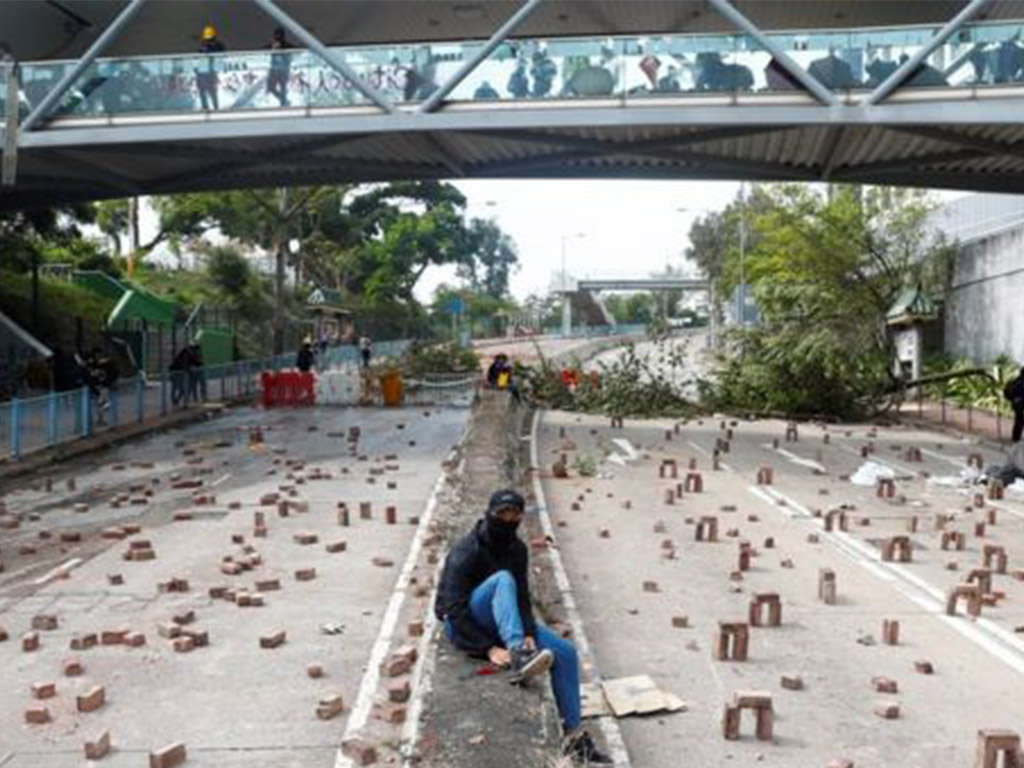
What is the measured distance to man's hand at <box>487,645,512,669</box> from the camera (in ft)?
19.0

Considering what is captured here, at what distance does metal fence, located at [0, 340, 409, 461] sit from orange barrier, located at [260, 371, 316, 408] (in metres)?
1.23

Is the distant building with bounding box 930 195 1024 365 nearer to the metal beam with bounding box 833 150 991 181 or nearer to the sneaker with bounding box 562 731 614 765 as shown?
the metal beam with bounding box 833 150 991 181

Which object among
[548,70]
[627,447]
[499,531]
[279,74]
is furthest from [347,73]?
[499,531]

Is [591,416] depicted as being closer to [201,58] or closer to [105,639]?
[201,58]

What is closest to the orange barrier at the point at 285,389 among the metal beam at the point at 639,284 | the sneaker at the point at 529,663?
the sneaker at the point at 529,663

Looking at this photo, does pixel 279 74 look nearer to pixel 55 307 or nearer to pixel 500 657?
pixel 55 307

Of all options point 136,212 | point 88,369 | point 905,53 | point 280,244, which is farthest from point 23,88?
point 136,212

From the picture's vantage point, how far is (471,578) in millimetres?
6195

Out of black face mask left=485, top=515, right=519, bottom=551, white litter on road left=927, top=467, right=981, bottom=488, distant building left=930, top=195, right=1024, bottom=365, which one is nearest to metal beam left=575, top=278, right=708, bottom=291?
distant building left=930, top=195, right=1024, bottom=365

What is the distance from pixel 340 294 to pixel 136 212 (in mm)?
12804

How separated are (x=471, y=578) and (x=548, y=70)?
1808 cm

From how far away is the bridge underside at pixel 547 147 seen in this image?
853 inches

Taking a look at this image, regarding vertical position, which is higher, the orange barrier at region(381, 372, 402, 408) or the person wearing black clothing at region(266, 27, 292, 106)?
the person wearing black clothing at region(266, 27, 292, 106)

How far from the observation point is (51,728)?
21.0ft
